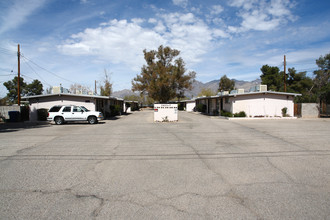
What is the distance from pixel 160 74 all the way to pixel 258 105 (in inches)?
1142

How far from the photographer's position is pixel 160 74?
51406 millimetres

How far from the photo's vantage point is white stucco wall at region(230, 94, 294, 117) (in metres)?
26.1

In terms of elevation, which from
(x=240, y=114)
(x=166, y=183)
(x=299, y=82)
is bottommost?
(x=166, y=183)

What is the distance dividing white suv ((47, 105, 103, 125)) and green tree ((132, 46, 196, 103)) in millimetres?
31820

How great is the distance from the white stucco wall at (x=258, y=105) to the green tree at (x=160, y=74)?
27.0 metres

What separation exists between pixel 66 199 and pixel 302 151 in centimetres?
810

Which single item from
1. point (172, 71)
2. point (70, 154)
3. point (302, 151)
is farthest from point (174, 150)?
point (172, 71)

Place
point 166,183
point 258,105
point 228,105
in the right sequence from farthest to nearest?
point 228,105
point 258,105
point 166,183

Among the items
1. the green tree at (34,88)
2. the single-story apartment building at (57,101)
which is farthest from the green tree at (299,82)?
the green tree at (34,88)

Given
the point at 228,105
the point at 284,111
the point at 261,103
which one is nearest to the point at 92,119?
the point at 228,105

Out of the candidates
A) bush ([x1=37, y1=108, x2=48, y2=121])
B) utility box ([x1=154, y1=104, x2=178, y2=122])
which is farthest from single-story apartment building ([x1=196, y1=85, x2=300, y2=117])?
bush ([x1=37, y1=108, x2=48, y2=121])

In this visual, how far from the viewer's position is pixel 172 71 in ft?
176

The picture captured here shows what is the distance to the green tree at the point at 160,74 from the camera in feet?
172

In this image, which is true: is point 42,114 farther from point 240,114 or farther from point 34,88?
point 34,88
